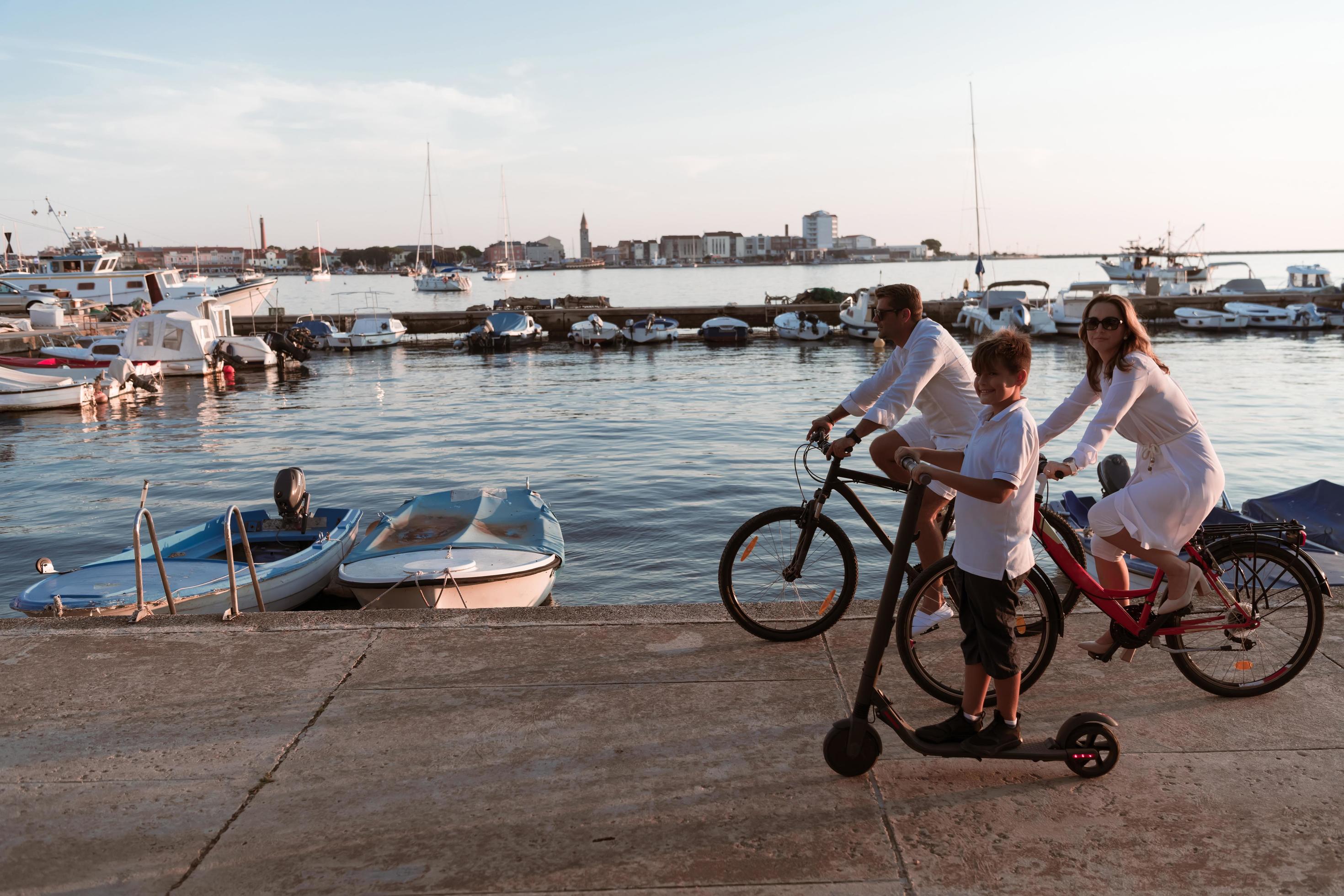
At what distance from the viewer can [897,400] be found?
530cm

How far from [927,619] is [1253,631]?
1.51m

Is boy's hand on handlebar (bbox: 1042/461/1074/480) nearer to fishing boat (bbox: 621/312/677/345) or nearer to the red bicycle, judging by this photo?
the red bicycle

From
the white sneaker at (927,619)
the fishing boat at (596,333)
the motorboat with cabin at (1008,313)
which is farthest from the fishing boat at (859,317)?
the white sneaker at (927,619)

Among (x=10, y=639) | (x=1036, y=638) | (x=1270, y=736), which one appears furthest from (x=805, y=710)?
(x=10, y=639)

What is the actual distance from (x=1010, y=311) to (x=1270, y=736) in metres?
50.4

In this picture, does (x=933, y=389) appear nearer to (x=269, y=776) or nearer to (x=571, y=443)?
(x=269, y=776)

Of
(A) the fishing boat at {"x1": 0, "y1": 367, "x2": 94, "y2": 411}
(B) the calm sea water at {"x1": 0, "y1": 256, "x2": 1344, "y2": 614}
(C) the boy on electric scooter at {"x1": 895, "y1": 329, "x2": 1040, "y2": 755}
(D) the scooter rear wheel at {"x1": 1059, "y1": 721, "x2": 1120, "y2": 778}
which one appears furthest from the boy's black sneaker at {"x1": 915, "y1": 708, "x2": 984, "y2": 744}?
(A) the fishing boat at {"x1": 0, "y1": 367, "x2": 94, "y2": 411}

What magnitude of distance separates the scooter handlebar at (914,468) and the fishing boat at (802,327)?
170ft

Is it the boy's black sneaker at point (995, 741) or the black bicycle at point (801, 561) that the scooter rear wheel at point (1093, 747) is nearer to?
the boy's black sneaker at point (995, 741)

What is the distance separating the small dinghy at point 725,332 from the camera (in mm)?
55531

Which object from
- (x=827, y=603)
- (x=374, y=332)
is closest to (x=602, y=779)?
(x=827, y=603)

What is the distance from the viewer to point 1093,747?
395cm

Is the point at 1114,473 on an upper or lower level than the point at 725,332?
lower

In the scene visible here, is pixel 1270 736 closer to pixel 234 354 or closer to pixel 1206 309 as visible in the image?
pixel 234 354
